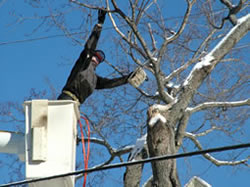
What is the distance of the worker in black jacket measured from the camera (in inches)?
252

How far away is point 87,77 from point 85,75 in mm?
37

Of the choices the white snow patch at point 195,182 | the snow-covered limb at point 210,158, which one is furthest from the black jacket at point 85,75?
the white snow patch at point 195,182

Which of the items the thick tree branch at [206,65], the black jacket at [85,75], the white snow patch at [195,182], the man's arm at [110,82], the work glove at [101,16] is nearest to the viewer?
the thick tree branch at [206,65]

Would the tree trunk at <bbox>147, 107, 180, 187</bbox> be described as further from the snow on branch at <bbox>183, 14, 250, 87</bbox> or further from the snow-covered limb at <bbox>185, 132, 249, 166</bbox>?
the snow-covered limb at <bbox>185, 132, 249, 166</bbox>

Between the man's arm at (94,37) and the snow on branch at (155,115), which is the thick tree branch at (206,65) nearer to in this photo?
the snow on branch at (155,115)

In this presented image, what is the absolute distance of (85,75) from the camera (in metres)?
6.55

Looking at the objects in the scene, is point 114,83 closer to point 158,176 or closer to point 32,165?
point 158,176

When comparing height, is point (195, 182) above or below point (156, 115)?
below

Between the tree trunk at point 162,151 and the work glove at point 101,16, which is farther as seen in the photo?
the work glove at point 101,16

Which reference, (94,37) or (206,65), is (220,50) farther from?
(94,37)

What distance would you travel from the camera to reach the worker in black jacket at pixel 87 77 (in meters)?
6.39

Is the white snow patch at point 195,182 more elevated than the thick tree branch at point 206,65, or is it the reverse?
the thick tree branch at point 206,65

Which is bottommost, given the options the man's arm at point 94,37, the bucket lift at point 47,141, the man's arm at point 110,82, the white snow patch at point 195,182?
A: the white snow patch at point 195,182

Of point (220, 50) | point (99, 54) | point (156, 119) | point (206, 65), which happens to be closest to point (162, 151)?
point (156, 119)
